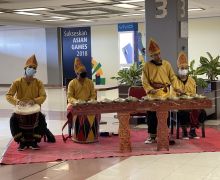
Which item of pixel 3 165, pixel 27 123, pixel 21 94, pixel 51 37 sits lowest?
pixel 3 165

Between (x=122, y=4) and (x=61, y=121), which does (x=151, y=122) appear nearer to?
(x=61, y=121)

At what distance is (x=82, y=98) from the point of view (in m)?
7.28

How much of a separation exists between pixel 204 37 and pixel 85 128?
36.9 ft

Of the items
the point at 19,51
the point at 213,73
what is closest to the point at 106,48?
the point at 19,51

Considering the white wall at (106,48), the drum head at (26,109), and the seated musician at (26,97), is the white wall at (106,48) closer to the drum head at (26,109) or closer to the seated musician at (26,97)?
the seated musician at (26,97)

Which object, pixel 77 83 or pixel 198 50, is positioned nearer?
pixel 77 83

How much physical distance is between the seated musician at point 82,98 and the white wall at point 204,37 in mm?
10638

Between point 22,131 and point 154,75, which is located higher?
point 154,75

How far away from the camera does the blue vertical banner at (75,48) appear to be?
2003 cm

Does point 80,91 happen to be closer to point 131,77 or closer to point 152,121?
point 152,121

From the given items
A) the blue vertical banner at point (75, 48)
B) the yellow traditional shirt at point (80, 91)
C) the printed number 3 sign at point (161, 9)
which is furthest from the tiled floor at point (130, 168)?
the blue vertical banner at point (75, 48)

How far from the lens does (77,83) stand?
734 centimetres

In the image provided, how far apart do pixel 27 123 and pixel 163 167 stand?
2.34m

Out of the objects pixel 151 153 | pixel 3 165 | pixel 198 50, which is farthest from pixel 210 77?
pixel 198 50
